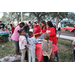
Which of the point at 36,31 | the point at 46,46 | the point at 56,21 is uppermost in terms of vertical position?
the point at 56,21

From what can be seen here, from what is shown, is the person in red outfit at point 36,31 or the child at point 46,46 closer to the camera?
the child at point 46,46

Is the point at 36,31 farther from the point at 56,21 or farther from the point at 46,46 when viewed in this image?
the point at 56,21

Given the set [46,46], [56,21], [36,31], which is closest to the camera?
[46,46]

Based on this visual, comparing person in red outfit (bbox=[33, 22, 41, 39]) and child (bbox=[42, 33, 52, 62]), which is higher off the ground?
person in red outfit (bbox=[33, 22, 41, 39])

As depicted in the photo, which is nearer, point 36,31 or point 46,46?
point 46,46

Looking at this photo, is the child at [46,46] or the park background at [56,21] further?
the park background at [56,21]

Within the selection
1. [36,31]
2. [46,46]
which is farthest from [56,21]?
[46,46]

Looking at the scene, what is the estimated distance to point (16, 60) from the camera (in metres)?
3.38

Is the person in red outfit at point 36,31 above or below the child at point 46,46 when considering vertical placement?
above

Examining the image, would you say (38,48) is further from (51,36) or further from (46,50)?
(51,36)

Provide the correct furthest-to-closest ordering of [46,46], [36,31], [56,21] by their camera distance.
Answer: [56,21] → [36,31] → [46,46]

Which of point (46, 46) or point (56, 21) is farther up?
point (56, 21)

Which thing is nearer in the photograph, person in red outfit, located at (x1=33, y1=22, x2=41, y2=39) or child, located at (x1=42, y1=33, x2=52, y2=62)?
child, located at (x1=42, y1=33, x2=52, y2=62)

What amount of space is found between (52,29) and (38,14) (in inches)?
870
